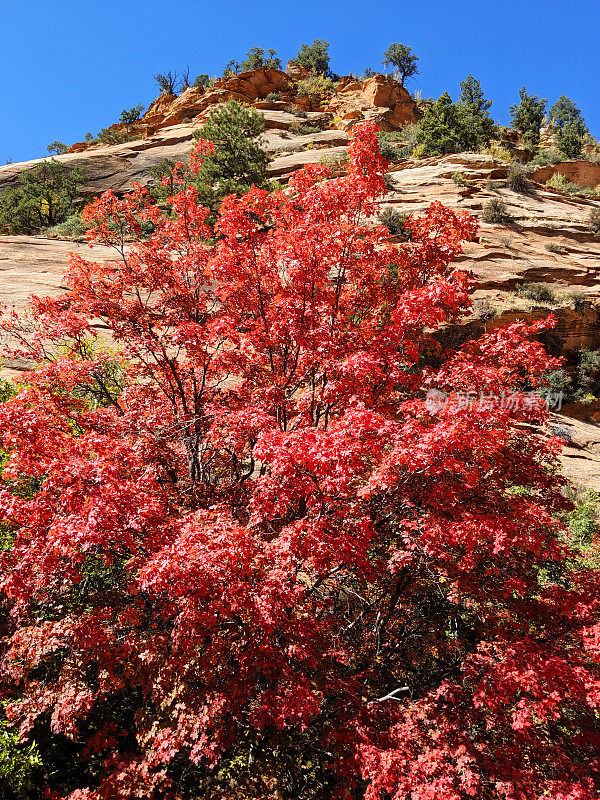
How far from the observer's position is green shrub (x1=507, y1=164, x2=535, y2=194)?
2809 centimetres

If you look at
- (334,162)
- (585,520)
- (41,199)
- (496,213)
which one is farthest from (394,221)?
(41,199)

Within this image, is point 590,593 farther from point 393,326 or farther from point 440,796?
point 393,326

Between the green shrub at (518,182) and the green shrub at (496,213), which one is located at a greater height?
the green shrub at (518,182)

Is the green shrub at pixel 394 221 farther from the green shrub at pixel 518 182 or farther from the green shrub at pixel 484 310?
the green shrub at pixel 518 182

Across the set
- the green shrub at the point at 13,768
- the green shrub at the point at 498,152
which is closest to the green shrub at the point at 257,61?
the green shrub at the point at 498,152

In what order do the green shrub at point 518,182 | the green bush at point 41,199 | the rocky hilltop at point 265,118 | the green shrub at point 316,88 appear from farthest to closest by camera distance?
1. the green shrub at point 316,88
2. the rocky hilltop at point 265,118
3. the green bush at point 41,199
4. the green shrub at point 518,182

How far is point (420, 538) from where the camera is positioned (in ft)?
19.1

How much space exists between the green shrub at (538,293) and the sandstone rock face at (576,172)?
2428 centimetres

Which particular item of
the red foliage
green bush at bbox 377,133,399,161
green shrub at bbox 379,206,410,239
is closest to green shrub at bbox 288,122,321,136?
green bush at bbox 377,133,399,161

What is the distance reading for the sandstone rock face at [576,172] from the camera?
123ft

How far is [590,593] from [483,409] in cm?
352

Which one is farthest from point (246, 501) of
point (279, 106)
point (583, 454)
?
point (279, 106)

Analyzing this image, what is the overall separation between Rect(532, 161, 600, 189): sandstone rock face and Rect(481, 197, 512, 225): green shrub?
17.9m

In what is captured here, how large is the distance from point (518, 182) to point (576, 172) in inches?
590
